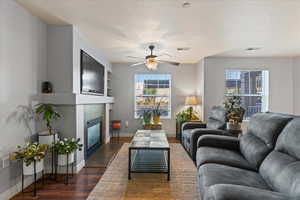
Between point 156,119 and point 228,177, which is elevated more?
point 156,119

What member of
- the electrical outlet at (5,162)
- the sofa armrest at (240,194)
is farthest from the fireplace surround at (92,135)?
the sofa armrest at (240,194)

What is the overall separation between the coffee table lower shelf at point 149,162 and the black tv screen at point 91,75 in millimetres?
1569

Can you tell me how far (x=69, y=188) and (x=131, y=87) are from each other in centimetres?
406

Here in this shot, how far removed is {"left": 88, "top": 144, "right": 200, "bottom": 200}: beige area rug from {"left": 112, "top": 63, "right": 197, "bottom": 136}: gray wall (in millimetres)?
2883

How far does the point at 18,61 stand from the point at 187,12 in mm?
2410

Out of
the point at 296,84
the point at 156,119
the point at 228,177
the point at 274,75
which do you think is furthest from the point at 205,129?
the point at 296,84

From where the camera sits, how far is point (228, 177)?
1695mm

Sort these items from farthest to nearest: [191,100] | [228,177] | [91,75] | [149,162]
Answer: [191,100] < [91,75] < [149,162] < [228,177]

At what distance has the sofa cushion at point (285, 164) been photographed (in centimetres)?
138

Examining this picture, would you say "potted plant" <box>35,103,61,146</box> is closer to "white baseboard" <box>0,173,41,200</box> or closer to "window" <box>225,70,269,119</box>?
"white baseboard" <box>0,173,41,200</box>

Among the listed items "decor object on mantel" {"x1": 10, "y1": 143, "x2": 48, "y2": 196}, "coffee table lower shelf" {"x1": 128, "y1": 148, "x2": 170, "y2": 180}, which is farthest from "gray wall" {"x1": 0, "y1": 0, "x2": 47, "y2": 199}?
"coffee table lower shelf" {"x1": 128, "y1": 148, "x2": 170, "y2": 180}

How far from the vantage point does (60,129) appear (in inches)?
121

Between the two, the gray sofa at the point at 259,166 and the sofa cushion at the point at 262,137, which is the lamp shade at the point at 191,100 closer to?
the gray sofa at the point at 259,166

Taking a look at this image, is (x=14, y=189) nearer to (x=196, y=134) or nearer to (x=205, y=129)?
(x=196, y=134)
